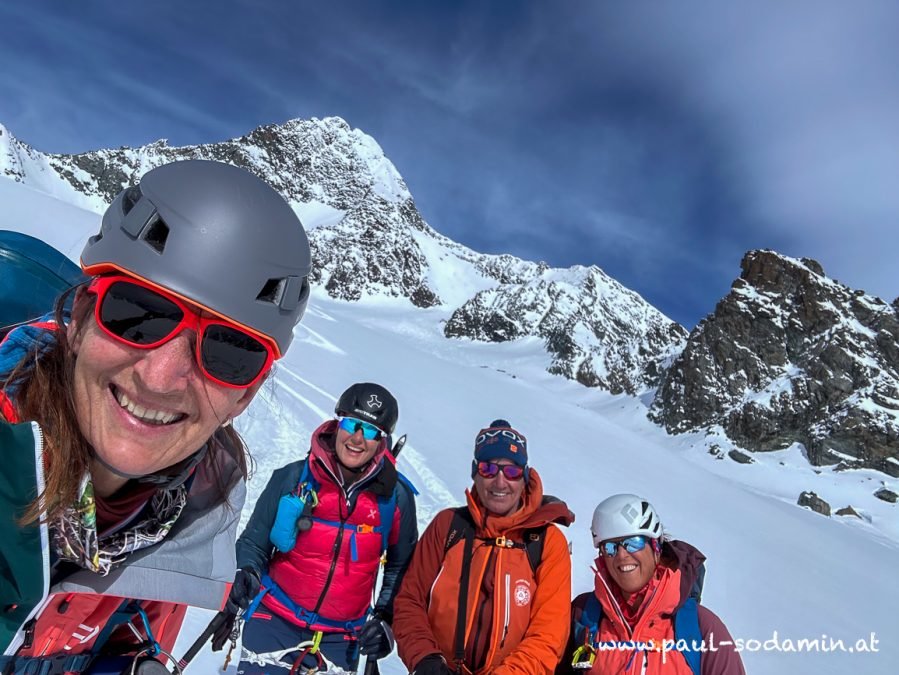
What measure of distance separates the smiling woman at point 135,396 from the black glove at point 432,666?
1.80 m

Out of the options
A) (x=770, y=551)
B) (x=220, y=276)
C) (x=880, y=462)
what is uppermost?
(x=880, y=462)

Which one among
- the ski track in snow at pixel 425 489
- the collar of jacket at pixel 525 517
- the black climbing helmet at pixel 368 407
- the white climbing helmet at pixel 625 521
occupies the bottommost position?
the ski track in snow at pixel 425 489

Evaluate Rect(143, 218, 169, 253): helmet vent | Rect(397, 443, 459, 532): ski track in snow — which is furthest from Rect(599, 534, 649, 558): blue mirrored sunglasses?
Rect(397, 443, 459, 532): ski track in snow

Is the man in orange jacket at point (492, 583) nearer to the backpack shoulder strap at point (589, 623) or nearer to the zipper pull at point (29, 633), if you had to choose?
the backpack shoulder strap at point (589, 623)

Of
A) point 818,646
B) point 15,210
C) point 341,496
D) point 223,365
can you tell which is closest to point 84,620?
point 223,365

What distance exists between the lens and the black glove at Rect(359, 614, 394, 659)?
11.7 ft

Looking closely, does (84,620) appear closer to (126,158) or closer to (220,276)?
(220,276)

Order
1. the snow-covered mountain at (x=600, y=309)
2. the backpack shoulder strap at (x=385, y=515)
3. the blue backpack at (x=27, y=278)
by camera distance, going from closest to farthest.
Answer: the blue backpack at (x=27, y=278)
the backpack shoulder strap at (x=385, y=515)
the snow-covered mountain at (x=600, y=309)

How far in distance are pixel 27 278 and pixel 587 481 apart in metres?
14.6

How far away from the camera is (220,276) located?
1473 millimetres

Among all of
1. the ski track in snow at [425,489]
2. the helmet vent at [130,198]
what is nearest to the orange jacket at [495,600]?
the helmet vent at [130,198]

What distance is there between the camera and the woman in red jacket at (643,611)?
3090mm

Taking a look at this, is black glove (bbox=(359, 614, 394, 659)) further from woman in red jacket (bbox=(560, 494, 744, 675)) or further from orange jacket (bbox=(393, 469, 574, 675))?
woman in red jacket (bbox=(560, 494, 744, 675))

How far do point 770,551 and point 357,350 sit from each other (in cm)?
1808
